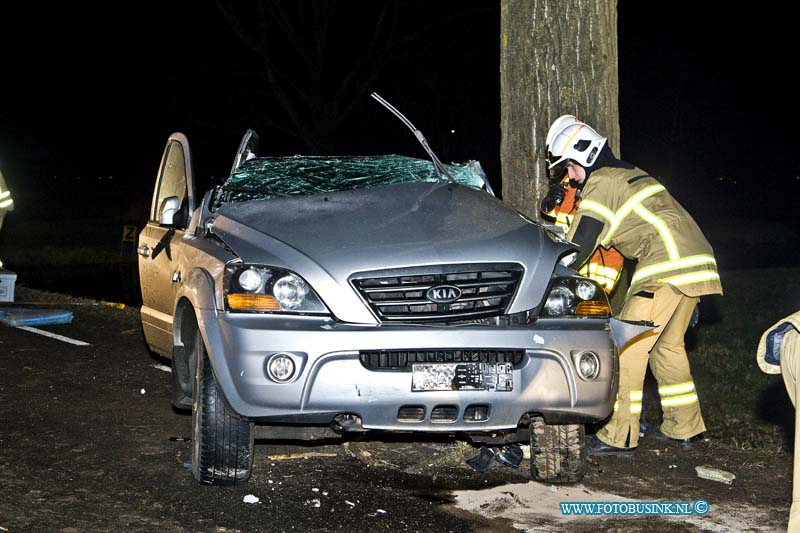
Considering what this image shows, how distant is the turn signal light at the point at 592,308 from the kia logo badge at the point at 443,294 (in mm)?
621

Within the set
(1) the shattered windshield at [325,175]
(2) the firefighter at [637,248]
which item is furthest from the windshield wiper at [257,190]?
(2) the firefighter at [637,248]

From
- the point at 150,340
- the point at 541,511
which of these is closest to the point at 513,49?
the point at 150,340

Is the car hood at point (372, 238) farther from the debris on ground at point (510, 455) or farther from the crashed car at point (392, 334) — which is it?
the debris on ground at point (510, 455)

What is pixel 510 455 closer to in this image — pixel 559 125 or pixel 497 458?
pixel 497 458

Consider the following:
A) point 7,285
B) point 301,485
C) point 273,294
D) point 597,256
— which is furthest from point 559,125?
point 7,285

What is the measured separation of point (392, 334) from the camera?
16.0 ft

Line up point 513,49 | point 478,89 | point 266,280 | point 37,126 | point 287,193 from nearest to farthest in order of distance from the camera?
point 266,280
point 287,193
point 513,49
point 478,89
point 37,126

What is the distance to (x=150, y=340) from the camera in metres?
7.11

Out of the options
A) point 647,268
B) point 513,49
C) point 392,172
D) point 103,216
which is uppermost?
point 513,49

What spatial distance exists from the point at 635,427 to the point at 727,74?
40.5 metres

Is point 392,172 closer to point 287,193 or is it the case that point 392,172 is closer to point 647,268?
point 287,193

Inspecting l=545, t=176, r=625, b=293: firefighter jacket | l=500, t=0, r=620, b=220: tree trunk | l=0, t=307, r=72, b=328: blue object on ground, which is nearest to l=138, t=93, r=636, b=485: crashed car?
l=545, t=176, r=625, b=293: firefighter jacket

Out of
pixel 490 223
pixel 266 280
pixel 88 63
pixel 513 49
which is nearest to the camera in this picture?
pixel 266 280

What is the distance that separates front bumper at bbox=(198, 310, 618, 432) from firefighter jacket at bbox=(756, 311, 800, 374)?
58.6 inches
